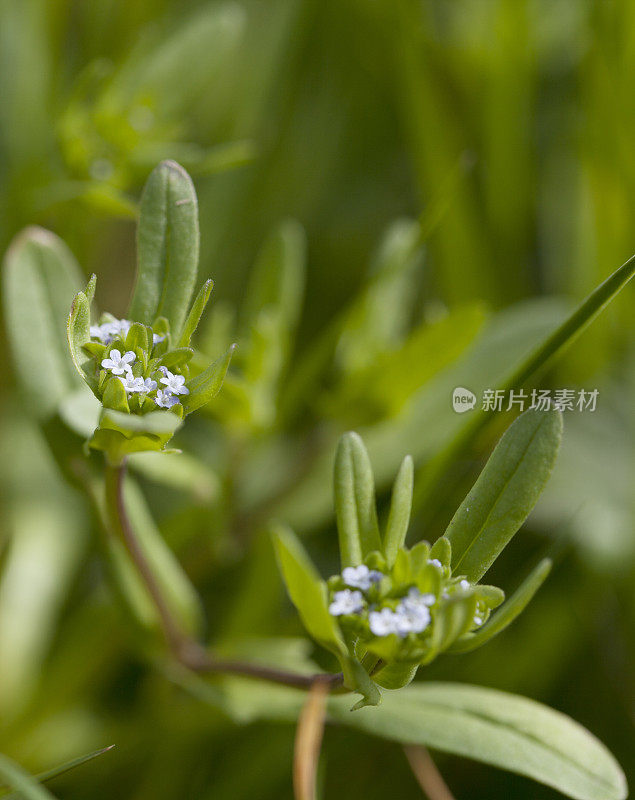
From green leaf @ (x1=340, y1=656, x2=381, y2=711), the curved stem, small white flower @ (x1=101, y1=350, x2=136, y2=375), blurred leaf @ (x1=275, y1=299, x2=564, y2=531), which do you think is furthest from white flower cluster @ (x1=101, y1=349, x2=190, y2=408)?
blurred leaf @ (x1=275, y1=299, x2=564, y2=531)

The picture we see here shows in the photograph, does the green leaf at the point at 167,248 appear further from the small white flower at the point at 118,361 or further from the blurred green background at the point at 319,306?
the blurred green background at the point at 319,306

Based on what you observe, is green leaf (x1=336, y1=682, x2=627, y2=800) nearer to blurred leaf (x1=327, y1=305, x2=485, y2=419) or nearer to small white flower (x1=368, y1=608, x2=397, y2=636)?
small white flower (x1=368, y1=608, x2=397, y2=636)

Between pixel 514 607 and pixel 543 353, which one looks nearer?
pixel 514 607

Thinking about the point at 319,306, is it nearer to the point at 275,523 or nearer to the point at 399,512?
the point at 275,523

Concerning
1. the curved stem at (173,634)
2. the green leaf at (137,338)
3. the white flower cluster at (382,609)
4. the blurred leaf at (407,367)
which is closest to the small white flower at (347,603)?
the white flower cluster at (382,609)

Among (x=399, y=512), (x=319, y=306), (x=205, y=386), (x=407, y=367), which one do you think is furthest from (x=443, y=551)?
(x=319, y=306)

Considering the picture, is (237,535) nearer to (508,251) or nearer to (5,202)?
(5,202)
